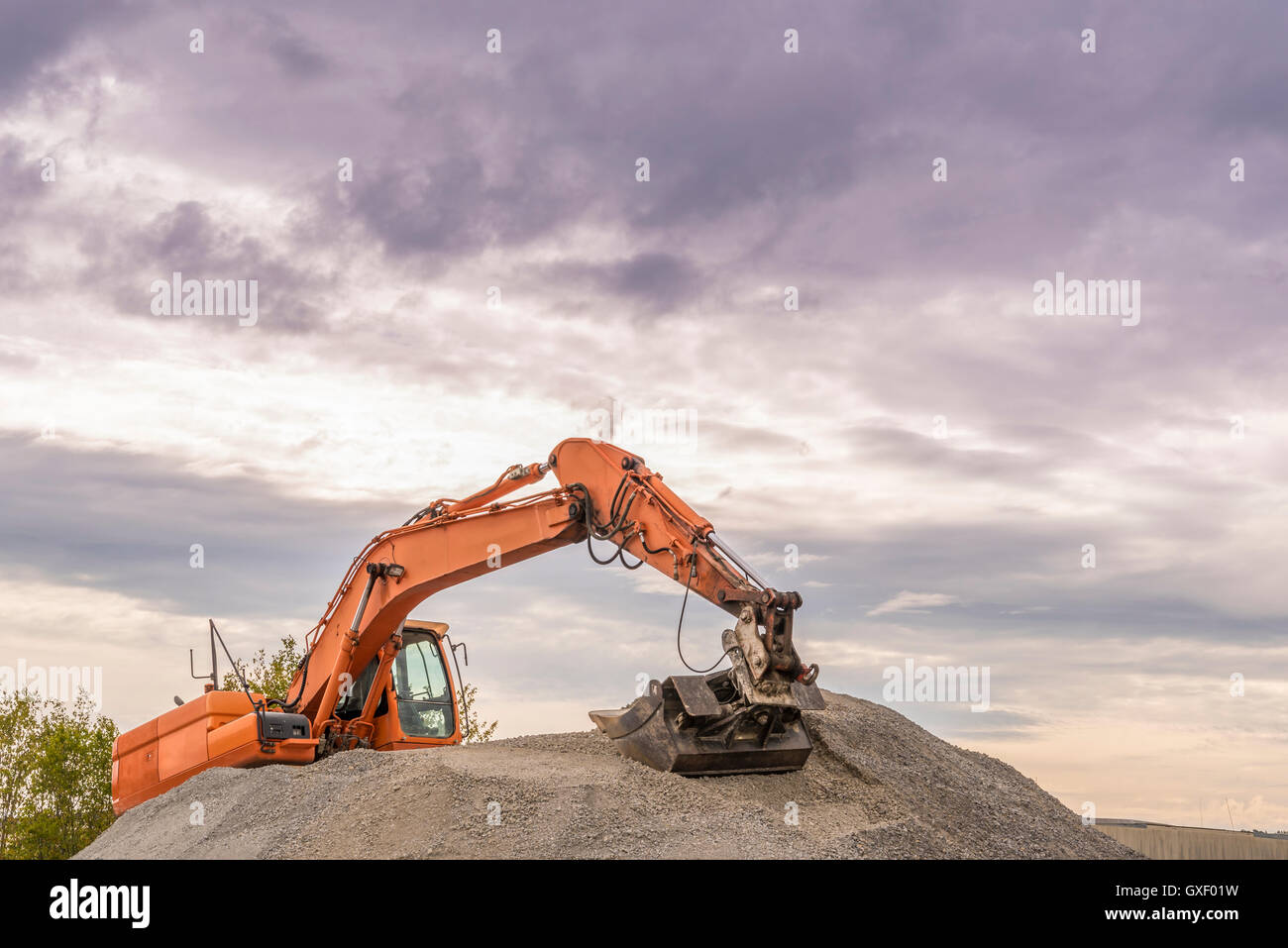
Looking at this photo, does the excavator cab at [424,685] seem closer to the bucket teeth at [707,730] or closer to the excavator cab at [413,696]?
the excavator cab at [413,696]

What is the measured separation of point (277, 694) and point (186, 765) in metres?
15.7

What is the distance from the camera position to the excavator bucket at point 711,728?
409 inches

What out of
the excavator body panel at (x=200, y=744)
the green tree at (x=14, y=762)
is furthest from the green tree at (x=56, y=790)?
the excavator body panel at (x=200, y=744)

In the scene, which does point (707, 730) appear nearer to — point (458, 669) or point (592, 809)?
point (592, 809)

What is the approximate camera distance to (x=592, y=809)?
31.0ft

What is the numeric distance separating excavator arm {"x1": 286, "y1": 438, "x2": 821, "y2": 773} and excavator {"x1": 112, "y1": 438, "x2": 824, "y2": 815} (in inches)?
0.6

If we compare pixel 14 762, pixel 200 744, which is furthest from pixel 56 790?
pixel 200 744

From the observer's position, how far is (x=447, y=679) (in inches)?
572

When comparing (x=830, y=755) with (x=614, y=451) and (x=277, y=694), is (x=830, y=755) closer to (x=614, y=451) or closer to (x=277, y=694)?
(x=614, y=451)

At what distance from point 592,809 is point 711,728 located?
1567mm

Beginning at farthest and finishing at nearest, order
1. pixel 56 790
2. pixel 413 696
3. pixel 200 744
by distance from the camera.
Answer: pixel 56 790, pixel 413 696, pixel 200 744
